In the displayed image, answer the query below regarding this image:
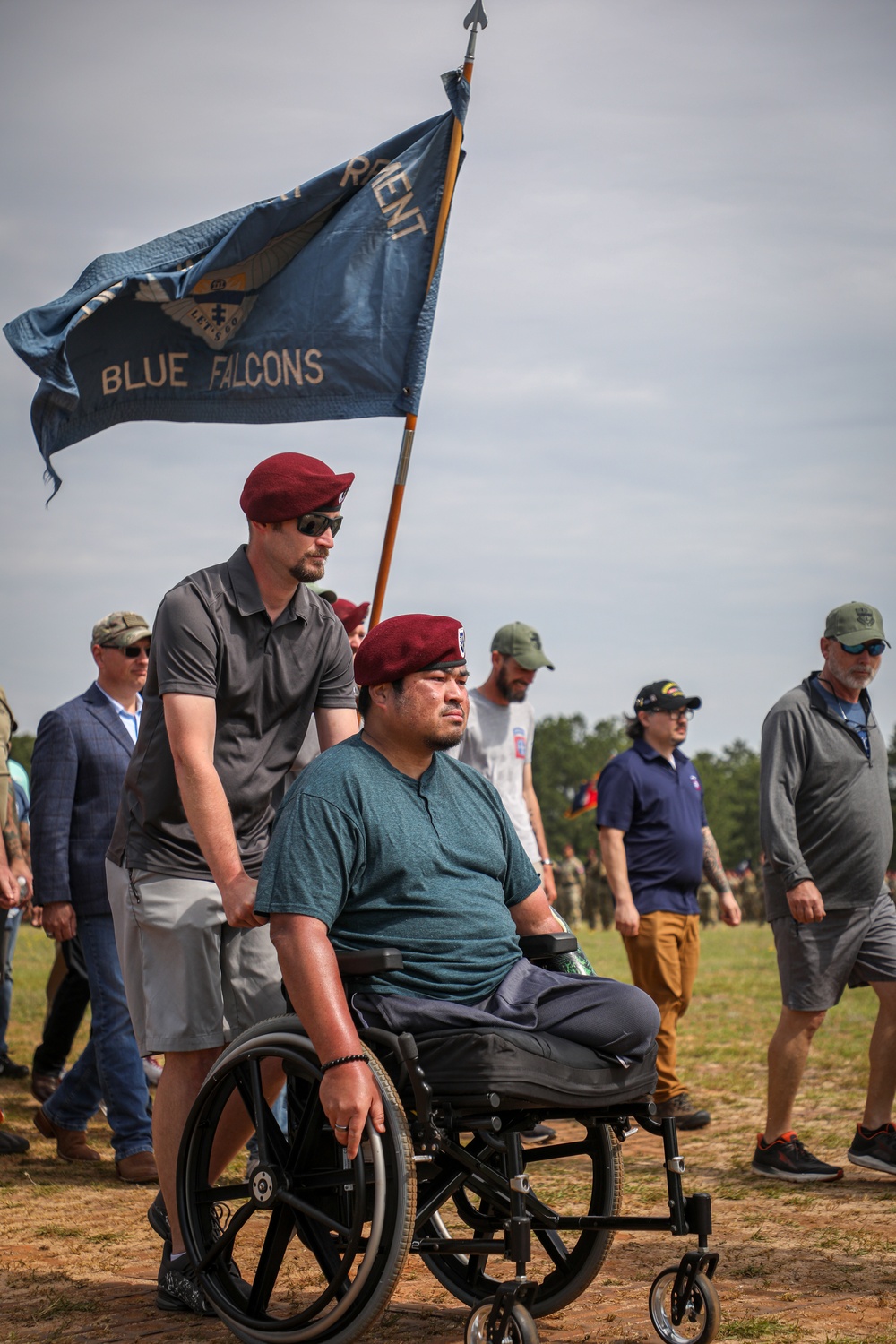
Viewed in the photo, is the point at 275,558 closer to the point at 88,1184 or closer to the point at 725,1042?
the point at 88,1184

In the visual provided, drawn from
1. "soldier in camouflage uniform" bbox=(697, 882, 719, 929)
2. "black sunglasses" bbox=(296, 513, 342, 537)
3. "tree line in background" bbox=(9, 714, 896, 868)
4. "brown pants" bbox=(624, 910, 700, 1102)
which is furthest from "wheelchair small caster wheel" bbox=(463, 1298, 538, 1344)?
"tree line in background" bbox=(9, 714, 896, 868)

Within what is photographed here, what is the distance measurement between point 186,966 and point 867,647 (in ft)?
11.0

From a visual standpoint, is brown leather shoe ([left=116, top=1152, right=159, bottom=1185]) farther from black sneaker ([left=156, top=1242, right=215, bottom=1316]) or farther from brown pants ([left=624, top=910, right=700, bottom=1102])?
brown pants ([left=624, top=910, right=700, bottom=1102])

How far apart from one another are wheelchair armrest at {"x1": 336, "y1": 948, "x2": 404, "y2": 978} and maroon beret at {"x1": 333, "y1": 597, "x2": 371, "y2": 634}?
3.77m

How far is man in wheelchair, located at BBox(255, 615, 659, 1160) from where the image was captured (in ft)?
11.0

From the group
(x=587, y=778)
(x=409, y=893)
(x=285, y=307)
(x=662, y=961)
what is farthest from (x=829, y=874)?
(x=587, y=778)

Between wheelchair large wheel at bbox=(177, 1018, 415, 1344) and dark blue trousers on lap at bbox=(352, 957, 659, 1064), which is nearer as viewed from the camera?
wheelchair large wheel at bbox=(177, 1018, 415, 1344)

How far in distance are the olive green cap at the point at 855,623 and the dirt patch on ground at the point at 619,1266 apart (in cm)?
221

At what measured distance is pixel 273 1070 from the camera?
12.5 feet

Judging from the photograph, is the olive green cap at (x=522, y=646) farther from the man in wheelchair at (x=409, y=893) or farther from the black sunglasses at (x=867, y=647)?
the man in wheelchair at (x=409, y=893)

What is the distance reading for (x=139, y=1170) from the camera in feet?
19.1

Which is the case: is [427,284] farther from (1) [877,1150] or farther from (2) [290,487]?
→ (1) [877,1150]

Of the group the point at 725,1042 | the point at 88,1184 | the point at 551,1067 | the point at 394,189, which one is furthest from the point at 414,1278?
the point at 725,1042

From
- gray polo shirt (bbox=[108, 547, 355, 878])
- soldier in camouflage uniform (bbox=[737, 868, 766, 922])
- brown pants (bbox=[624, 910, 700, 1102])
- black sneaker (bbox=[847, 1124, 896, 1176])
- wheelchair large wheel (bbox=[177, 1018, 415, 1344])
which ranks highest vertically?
gray polo shirt (bbox=[108, 547, 355, 878])
